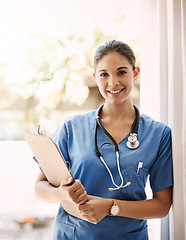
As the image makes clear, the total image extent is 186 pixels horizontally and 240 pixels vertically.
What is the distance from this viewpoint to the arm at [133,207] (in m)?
1.03

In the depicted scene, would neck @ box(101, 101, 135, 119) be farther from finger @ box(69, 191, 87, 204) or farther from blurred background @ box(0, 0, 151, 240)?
blurred background @ box(0, 0, 151, 240)

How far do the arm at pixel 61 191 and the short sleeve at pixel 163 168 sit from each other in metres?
0.33

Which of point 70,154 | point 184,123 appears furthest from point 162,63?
point 70,154

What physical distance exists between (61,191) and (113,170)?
0.22m

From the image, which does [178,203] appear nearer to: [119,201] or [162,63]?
[119,201]

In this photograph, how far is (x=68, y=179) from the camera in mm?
976

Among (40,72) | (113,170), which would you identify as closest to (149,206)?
(113,170)

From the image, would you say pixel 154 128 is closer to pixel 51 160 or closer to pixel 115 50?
pixel 115 50

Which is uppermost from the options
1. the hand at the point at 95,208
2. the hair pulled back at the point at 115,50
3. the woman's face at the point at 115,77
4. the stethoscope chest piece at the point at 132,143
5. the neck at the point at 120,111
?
the hair pulled back at the point at 115,50

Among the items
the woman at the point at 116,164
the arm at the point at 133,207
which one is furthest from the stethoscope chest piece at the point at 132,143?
the arm at the point at 133,207

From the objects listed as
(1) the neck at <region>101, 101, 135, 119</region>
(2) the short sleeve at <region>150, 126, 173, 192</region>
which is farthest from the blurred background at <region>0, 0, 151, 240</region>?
(2) the short sleeve at <region>150, 126, 173, 192</region>

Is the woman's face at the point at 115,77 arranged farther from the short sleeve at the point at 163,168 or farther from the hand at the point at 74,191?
the hand at the point at 74,191

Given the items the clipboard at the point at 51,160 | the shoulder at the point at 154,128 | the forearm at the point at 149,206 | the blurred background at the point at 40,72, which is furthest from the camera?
the blurred background at the point at 40,72

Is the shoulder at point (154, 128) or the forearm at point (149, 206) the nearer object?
the forearm at point (149, 206)
